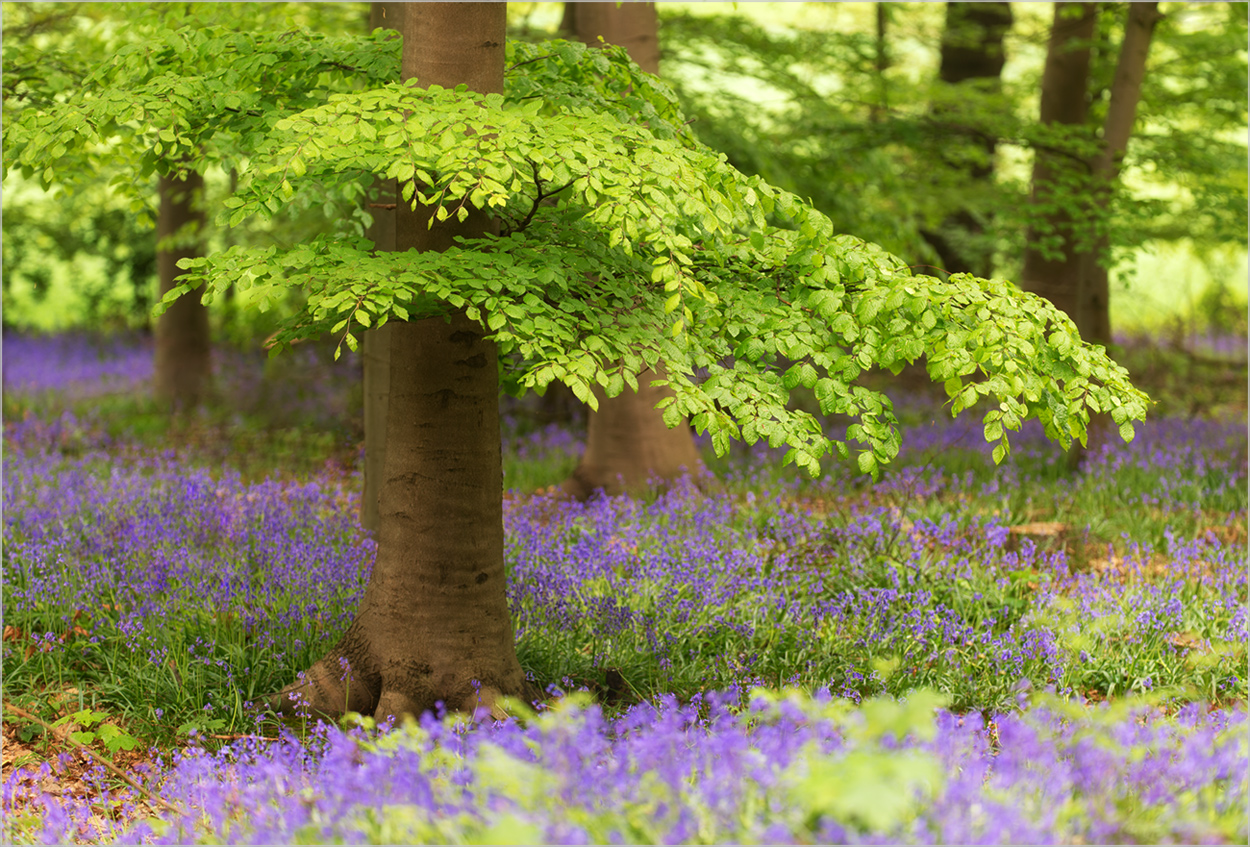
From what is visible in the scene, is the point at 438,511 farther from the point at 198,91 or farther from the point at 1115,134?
the point at 1115,134

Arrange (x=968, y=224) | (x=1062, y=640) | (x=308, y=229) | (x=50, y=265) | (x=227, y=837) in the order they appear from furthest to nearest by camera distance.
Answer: (x=50, y=265), (x=968, y=224), (x=308, y=229), (x=1062, y=640), (x=227, y=837)

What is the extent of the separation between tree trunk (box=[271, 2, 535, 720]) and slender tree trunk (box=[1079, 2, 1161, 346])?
6.67m

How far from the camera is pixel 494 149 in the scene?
3309 mm

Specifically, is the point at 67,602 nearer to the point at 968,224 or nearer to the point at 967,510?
the point at 967,510

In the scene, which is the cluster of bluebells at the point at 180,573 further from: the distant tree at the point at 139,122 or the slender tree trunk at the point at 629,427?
the slender tree trunk at the point at 629,427

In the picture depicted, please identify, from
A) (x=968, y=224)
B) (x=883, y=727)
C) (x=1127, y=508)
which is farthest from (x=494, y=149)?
(x=968, y=224)

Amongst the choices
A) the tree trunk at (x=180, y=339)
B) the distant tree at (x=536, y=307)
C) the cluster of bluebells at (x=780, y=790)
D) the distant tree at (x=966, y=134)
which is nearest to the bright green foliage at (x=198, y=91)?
the distant tree at (x=536, y=307)

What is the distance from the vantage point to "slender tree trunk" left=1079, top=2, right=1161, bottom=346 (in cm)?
878

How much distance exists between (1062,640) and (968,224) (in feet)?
44.4

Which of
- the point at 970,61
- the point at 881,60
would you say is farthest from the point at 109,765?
the point at 970,61

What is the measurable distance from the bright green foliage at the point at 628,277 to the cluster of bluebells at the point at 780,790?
1123 millimetres

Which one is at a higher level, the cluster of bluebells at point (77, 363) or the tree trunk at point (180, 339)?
the tree trunk at point (180, 339)

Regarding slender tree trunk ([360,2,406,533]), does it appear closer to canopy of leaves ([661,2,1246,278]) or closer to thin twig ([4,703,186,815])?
thin twig ([4,703,186,815])

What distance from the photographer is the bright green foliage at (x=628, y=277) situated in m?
3.24
